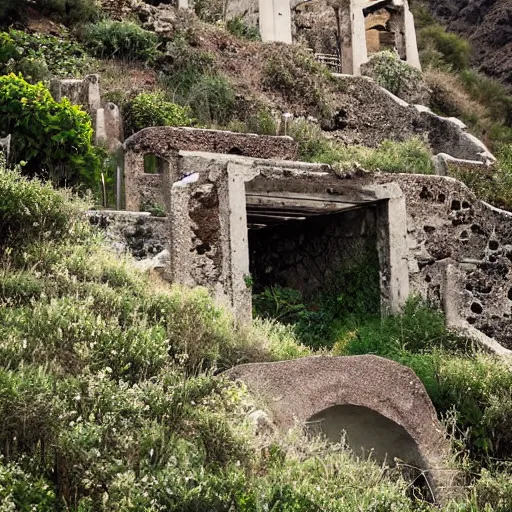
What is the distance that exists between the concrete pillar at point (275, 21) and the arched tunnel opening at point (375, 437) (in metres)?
17.2

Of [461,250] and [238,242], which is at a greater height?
[238,242]

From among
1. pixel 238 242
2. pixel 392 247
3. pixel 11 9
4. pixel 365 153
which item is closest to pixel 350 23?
pixel 11 9

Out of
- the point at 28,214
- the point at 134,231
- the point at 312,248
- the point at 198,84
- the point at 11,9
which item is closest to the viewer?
the point at 28,214

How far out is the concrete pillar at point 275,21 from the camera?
2533cm

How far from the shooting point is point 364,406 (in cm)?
902

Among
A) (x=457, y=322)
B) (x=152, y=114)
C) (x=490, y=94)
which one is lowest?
(x=457, y=322)

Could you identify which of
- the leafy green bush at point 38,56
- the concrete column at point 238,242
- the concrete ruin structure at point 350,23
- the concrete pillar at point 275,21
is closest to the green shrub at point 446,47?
the concrete ruin structure at point 350,23

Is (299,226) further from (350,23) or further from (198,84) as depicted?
(350,23)

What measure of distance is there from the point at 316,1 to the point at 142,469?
23343 millimetres

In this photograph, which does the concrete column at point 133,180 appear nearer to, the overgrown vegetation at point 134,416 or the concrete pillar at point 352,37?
the overgrown vegetation at point 134,416

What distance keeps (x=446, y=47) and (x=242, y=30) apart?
381 inches

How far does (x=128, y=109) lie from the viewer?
18000 mm

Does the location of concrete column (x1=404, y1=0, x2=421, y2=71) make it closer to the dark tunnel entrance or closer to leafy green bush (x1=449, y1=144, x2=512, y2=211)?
leafy green bush (x1=449, y1=144, x2=512, y2=211)

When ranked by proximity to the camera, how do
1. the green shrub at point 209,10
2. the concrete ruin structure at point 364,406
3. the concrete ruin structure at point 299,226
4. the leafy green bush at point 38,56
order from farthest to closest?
the green shrub at point 209,10
the leafy green bush at point 38,56
the concrete ruin structure at point 299,226
the concrete ruin structure at point 364,406
